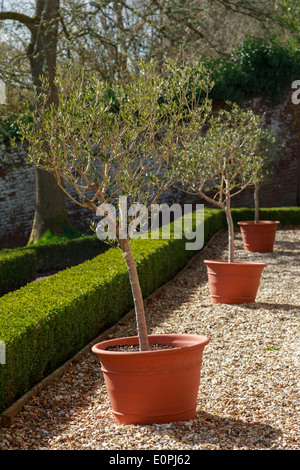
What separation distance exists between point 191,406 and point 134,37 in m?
8.66

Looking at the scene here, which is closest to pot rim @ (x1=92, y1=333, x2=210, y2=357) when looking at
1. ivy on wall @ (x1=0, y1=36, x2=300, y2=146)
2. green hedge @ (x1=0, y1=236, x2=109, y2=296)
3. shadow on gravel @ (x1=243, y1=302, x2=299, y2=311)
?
shadow on gravel @ (x1=243, y1=302, x2=299, y2=311)

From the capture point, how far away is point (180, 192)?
51.1ft

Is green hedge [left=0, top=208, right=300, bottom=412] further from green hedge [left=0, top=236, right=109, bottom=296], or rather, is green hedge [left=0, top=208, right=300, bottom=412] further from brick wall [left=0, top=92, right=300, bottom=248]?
brick wall [left=0, top=92, right=300, bottom=248]

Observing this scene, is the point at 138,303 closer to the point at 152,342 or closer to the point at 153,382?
the point at 152,342

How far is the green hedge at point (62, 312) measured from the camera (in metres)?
4.25

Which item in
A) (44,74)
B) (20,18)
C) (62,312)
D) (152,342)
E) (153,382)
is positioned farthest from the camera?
(20,18)

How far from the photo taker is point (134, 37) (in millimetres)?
10914

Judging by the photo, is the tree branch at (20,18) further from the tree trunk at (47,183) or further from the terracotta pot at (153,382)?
the terracotta pot at (153,382)

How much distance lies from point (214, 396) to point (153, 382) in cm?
89

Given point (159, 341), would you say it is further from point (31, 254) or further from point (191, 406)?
point (31, 254)

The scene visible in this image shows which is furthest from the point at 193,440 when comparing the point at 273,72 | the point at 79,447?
the point at 273,72

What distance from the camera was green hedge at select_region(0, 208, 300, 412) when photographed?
4.25m

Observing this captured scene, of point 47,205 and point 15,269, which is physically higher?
point 47,205

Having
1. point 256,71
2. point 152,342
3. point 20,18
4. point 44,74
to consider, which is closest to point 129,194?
point 152,342
